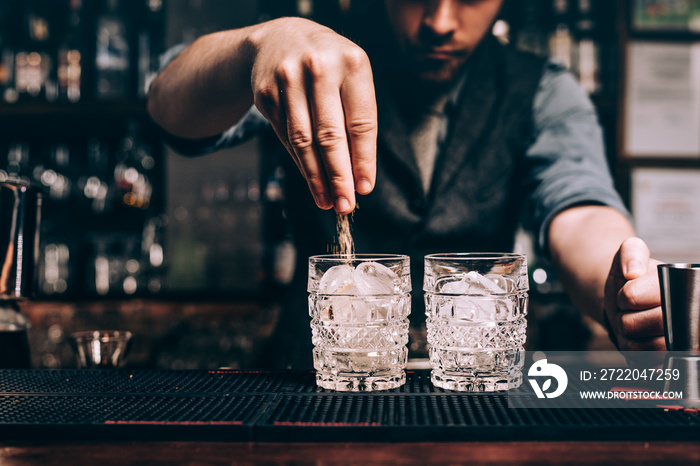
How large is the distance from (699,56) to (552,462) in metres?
2.96

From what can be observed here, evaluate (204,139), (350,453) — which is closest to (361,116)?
(350,453)

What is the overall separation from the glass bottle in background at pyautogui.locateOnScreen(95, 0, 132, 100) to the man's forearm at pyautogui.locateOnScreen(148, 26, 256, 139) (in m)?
1.31

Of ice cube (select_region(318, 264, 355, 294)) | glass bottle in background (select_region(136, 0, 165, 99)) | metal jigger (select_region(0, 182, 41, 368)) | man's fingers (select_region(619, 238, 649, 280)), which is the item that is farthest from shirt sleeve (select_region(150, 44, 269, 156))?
glass bottle in background (select_region(136, 0, 165, 99))

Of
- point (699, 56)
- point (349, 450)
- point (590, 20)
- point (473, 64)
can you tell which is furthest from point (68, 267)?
point (699, 56)

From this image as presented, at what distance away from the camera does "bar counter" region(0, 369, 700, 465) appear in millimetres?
661

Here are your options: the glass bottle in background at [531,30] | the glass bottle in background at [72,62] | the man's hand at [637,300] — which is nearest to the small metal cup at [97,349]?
the man's hand at [637,300]

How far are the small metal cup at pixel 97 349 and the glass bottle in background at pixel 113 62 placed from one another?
187 centimetres

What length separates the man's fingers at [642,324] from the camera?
914mm

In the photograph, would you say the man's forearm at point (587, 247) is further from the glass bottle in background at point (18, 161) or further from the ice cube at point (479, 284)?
the glass bottle in background at point (18, 161)

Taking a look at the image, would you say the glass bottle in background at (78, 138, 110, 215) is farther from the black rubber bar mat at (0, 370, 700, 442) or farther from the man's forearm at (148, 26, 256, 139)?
the black rubber bar mat at (0, 370, 700, 442)

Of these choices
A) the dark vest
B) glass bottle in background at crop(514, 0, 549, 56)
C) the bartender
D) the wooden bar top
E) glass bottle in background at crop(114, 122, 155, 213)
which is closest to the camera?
the wooden bar top

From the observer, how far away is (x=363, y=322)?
34.8 inches

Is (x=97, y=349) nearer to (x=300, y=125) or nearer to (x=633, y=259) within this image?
(x=300, y=125)

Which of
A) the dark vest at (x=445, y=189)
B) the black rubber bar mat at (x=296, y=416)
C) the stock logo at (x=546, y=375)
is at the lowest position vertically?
the black rubber bar mat at (x=296, y=416)
